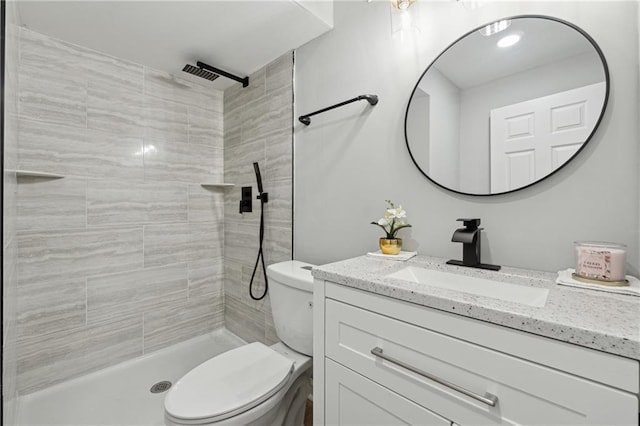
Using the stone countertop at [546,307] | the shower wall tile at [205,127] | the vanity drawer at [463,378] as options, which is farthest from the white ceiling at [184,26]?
the vanity drawer at [463,378]

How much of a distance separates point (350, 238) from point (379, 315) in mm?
721

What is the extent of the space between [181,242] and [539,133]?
2137 millimetres

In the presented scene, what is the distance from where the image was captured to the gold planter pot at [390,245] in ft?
3.80

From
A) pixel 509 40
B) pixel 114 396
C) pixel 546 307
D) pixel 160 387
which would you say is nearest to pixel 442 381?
pixel 546 307

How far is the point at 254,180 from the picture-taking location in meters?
2.01

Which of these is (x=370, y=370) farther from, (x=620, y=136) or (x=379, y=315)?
(x=620, y=136)

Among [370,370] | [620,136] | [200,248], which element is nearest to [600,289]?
[620,136]

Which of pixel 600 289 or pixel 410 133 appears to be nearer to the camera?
pixel 600 289

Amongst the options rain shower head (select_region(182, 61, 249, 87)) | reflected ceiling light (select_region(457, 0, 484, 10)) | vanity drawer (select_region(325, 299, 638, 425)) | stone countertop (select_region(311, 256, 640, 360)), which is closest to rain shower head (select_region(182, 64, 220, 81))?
rain shower head (select_region(182, 61, 249, 87))

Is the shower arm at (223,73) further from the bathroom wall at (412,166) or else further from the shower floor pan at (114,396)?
the shower floor pan at (114,396)

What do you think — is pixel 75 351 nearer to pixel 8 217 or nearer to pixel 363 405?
pixel 8 217

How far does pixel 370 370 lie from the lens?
2.59ft

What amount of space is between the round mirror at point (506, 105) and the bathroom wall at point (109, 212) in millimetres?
1669

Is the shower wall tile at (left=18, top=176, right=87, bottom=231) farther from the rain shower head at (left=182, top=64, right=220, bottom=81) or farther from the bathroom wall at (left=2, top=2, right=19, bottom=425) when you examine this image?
the rain shower head at (left=182, top=64, right=220, bottom=81)
